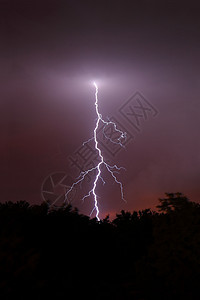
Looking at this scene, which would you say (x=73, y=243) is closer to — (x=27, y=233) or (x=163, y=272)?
(x=27, y=233)

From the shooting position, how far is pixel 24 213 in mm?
7387

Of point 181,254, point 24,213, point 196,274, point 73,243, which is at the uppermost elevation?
point 24,213

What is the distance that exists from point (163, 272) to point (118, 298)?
83cm

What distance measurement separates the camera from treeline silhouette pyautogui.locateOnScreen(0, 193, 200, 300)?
15.4 ft

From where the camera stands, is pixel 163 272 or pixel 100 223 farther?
pixel 100 223

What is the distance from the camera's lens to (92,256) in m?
6.82

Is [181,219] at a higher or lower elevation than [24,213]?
lower

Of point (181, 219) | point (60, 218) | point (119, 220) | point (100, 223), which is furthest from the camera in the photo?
point (119, 220)

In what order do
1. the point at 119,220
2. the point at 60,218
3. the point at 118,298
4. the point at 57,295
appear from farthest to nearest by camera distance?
the point at 119,220
the point at 60,218
the point at 118,298
the point at 57,295

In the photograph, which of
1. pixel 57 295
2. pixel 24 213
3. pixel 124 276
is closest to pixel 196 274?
pixel 124 276

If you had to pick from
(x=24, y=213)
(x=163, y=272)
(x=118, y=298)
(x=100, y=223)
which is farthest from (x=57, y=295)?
(x=100, y=223)

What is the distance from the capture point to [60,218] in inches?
282

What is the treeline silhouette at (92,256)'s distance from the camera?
4.68 metres

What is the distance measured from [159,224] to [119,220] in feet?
10.7
